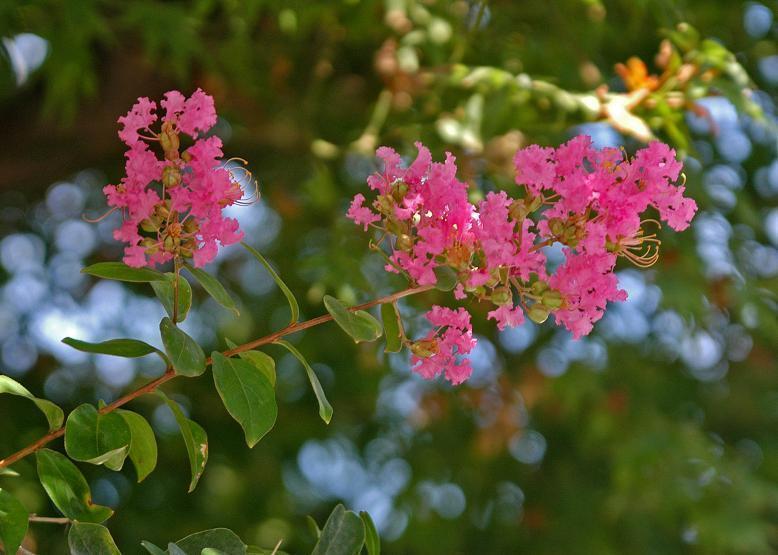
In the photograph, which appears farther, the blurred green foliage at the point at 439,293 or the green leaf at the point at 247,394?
the blurred green foliage at the point at 439,293

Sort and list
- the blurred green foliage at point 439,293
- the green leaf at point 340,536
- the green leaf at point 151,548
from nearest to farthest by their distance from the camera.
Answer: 1. the green leaf at point 151,548
2. the green leaf at point 340,536
3. the blurred green foliage at point 439,293

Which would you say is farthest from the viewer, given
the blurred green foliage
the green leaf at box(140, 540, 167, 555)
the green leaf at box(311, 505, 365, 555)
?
the blurred green foliage

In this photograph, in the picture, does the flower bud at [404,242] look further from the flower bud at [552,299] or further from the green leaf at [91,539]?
the green leaf at [91,539]

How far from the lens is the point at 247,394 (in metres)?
0.82

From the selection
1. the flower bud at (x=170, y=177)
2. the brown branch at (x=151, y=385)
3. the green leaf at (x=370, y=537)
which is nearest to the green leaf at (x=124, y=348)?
the brown branch at (x=151, y=385)

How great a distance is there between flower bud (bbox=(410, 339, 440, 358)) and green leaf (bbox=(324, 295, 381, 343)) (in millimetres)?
39

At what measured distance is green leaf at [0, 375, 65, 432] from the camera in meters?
0.80

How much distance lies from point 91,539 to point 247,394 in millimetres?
158

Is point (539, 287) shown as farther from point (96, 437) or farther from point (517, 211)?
point (96, 437)

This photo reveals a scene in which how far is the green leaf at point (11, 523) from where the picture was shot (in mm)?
765

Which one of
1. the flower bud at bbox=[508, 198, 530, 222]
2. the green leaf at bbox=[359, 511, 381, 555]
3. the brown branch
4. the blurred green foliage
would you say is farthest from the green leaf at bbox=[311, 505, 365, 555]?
the blurred green foliage

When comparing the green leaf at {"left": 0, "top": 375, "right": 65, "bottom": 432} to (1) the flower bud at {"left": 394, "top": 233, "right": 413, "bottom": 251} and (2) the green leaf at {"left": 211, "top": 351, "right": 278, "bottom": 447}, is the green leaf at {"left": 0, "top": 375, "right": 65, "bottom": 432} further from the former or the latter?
(1) the flower bud at {"left": 394, "top": 233, "right": 413, "bottom": 251}

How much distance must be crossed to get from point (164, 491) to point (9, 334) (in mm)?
607

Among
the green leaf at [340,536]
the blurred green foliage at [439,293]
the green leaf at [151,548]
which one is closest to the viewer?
the green leaf at [151,548]
